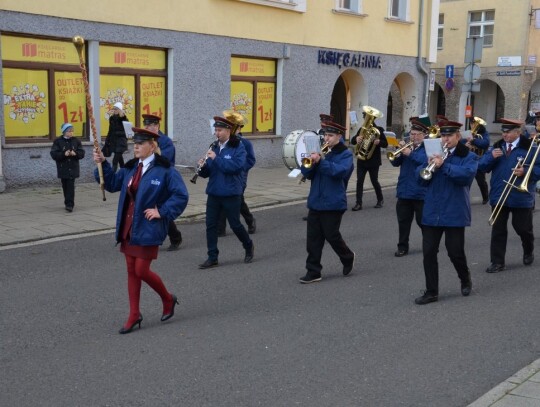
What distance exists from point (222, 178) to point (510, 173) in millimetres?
3392

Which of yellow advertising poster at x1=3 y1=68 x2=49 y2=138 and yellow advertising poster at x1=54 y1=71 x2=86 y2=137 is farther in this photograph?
yellow advertising poster at x1=54 y1=71 x2=86 y2=137

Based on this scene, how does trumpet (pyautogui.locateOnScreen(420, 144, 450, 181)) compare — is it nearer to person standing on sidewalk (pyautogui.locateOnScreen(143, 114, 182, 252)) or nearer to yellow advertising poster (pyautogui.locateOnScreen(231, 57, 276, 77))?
person standing on sidewalk (pyautogui.locateOnScreen(143, 114, 182, 252))

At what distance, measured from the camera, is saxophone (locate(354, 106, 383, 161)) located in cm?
1172

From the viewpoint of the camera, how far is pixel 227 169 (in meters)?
8.49

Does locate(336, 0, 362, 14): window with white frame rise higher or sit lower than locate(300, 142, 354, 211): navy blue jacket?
higher

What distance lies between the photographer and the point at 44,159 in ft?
47.9

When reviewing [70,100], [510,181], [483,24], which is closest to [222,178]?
[510,181]

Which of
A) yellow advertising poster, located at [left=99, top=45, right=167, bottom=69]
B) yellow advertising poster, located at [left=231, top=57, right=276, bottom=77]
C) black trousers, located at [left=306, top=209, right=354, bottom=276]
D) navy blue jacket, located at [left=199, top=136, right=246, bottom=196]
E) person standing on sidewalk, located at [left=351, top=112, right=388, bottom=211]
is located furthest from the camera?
yellow advertising poster, located at [left=231, top=57, right=276, bottom=77]

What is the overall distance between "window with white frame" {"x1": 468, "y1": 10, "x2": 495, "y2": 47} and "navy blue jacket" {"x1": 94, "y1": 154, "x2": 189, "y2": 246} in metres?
32.5

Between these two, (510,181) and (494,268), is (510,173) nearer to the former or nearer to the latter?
(510,181)

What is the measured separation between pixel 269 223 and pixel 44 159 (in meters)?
5.41

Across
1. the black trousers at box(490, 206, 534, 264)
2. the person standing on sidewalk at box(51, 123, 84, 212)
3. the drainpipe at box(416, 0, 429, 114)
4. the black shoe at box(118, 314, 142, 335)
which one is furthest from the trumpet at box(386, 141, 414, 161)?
the drainpipe at box(416, 0, 429, 114)

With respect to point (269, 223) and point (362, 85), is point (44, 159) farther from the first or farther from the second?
point (362, 85)

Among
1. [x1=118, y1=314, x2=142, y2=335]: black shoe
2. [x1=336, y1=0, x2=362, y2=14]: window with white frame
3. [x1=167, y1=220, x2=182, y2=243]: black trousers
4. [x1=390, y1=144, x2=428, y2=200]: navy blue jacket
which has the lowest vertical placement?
[x1=118, y1=314, x2=142, y2=335]: black shoe
